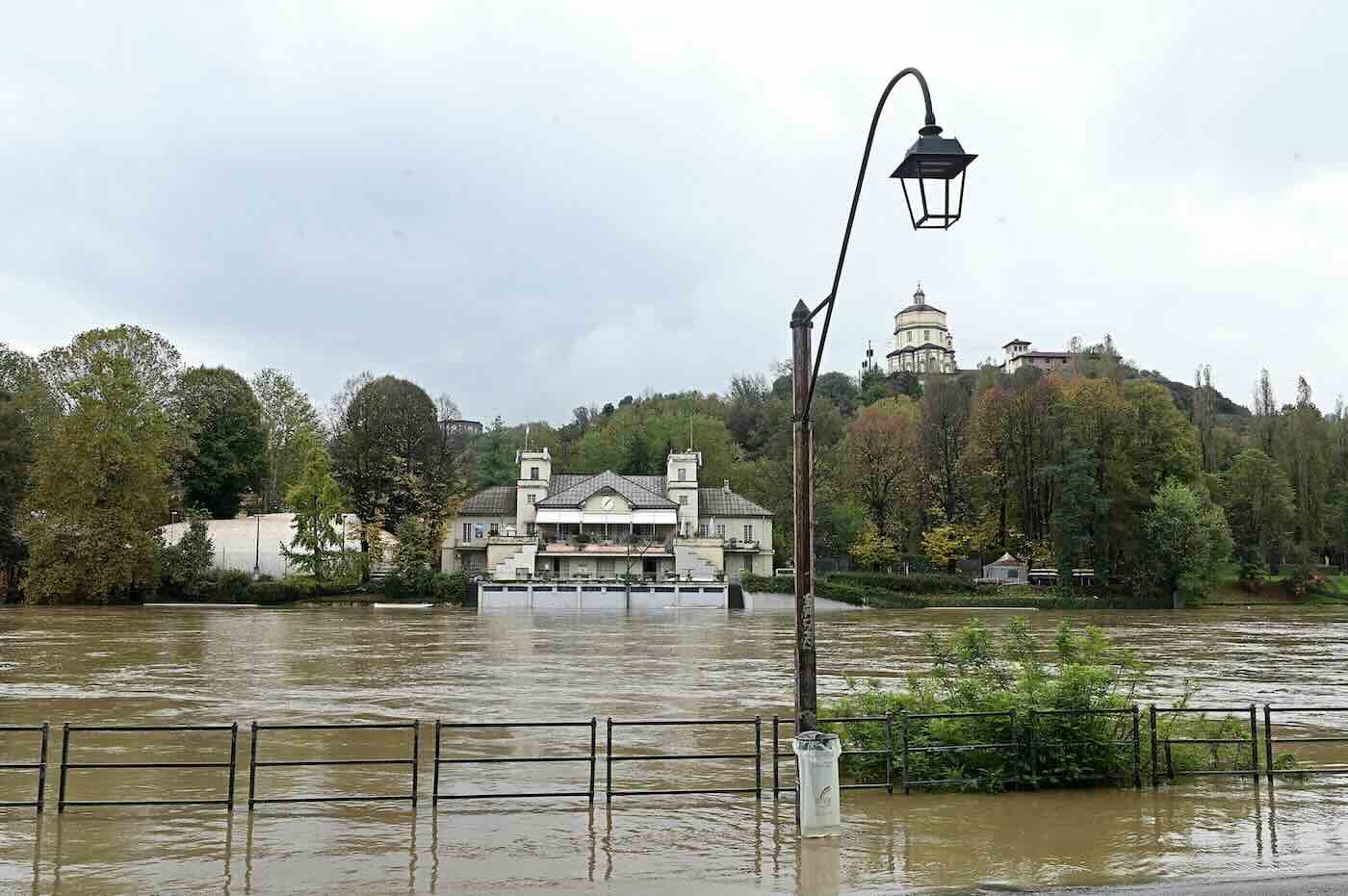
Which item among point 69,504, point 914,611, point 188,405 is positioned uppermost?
point 188,405

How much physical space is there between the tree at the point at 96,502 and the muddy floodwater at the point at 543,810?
3351 centimetres

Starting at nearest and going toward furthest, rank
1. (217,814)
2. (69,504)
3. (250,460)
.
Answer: (217,814)
(69,504)
(250,460)

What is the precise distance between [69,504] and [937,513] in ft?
179

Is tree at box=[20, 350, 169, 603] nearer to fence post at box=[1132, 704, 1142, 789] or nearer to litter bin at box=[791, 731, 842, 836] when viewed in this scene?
litter bin at box=[791, 731, 842, 836]

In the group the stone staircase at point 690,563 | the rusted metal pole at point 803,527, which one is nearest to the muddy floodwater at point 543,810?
the rusted metal pole at point 803,527

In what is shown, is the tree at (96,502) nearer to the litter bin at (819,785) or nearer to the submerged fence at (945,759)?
the submerged fence at (945,759)

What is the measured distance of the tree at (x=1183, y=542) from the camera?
210 ft

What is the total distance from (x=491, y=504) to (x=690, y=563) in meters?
15.7

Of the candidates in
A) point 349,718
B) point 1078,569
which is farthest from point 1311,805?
point 1078,569

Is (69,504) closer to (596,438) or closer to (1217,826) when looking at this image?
(596,438)

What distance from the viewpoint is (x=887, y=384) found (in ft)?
433

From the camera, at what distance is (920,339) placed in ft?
519

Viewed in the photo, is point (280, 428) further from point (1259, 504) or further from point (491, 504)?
point (1259, 504)

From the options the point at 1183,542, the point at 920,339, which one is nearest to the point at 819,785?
the point at 1183,542
